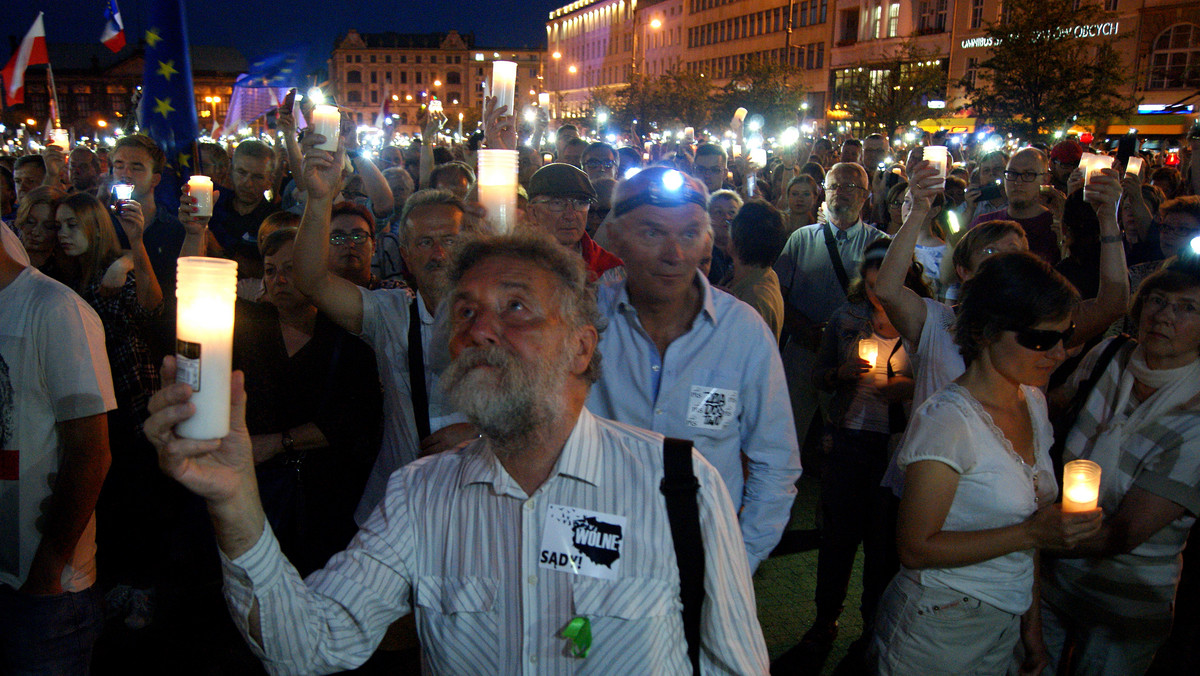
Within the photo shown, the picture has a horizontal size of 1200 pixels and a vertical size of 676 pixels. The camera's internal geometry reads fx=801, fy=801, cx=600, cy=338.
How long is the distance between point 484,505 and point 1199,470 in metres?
2.70

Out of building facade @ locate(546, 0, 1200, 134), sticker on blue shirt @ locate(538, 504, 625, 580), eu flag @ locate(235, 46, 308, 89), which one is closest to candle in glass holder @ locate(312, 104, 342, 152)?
sticker on blue shirt @ locate(538, 504, 625, 580)

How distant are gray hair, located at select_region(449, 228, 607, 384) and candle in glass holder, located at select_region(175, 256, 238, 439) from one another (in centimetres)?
68

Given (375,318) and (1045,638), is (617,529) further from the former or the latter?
(1045,638)

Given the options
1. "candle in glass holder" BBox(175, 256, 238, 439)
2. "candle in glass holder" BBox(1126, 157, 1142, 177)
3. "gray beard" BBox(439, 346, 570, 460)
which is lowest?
"gray beard" BBox(439, 346, 570, 460)

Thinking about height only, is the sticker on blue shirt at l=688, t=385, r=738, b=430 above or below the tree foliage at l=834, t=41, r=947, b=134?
below

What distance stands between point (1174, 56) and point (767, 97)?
1935 cm

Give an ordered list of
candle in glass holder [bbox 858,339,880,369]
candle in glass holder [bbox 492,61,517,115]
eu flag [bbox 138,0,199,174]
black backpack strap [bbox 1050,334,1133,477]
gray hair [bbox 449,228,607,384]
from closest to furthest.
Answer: gray hair [bbox 449,228,607,384] < black backpack strap [bbox 1050,334,1133,477] < candle in glass holder [bbox 492,61,517,115] < candle in glass holder [bbox 858,339,880,369] < eu flag [bbox 138,0,199,174]

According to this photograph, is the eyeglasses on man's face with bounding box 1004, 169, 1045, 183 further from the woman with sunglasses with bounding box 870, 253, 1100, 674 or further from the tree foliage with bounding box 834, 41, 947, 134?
the tree foliage with bounding box 834, 41, 947, 134

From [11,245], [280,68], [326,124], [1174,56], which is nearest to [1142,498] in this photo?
[326,124]

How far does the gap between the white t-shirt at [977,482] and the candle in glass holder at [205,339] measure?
6.89 ft

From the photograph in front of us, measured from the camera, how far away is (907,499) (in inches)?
104

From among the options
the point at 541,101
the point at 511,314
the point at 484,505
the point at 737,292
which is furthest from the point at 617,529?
the point at 541,101

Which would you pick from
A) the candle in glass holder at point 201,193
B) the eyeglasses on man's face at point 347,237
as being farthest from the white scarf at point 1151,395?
the candle in glass holder at point 201,193

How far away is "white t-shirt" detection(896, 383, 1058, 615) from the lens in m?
2.59
